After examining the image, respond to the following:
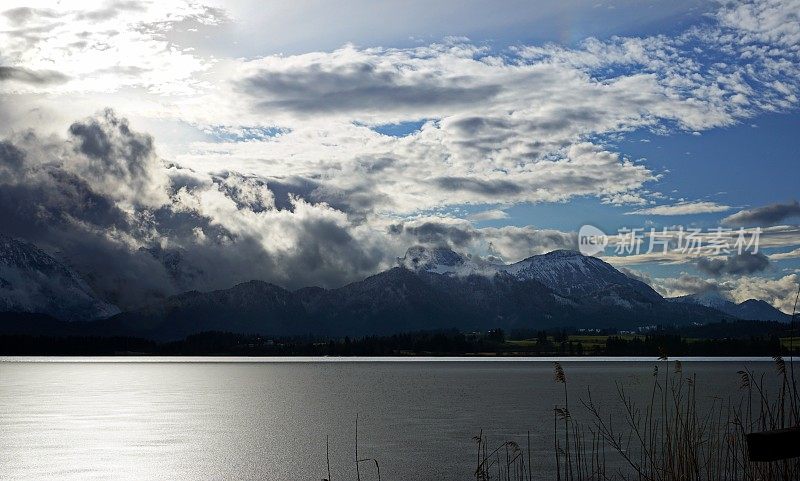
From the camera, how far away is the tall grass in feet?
51.5

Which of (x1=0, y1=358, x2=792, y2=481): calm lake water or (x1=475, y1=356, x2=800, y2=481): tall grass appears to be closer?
(x1=475, y1=356, x2=800, y2=481): tall grass

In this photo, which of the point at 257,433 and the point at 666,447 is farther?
the point at 257,433

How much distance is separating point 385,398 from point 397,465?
70209 mm

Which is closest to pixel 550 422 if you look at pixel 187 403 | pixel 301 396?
pixel 187 403

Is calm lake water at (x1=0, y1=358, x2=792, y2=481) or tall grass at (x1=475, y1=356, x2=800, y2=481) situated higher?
tall grass at (x1=475, y1=356, x2=800, y2=481)

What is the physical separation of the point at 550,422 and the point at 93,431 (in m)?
37.2

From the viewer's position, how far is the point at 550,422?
70.8 m

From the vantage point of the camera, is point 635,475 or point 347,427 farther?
point 347,427

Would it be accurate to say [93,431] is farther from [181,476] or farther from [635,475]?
[635,475]

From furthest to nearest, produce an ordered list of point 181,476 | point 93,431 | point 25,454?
point 93,431, point 25,454, point 181,476

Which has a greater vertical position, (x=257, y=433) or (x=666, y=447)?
(x=666, y=447)

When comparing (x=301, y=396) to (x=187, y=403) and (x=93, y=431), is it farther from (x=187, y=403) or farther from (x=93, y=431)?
(x=93, y=431)

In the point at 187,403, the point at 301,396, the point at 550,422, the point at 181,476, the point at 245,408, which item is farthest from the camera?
the point at 301,396

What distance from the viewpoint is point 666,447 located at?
159 ft
